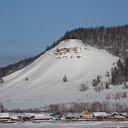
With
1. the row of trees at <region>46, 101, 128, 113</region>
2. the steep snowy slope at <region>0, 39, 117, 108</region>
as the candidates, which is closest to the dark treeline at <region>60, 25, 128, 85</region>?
the steep snowy slope at <region>0, 39, 117, 108</region>

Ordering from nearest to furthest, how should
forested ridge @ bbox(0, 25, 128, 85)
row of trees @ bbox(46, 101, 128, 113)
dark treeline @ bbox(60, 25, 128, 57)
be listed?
row of trees @ bbox(46, 101, 128, 113) → forested ridge @ bbox(0, 25, 128, 85) → dark treeline @ bbox(60, 25, 128, 57)

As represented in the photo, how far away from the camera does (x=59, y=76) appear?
589 feet

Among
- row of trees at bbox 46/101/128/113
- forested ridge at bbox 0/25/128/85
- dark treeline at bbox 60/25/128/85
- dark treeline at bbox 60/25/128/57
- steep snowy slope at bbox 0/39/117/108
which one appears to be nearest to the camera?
row of trees at bbox 46/101/128/113

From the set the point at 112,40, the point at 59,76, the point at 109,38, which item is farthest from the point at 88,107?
the point at 109,38

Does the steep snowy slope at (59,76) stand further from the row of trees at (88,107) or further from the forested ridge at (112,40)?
the row of trees at (88,107)

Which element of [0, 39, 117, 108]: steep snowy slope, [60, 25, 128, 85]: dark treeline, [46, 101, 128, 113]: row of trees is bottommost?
[46, 101, 128, 113]: row of trees

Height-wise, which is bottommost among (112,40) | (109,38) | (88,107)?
(88,107)

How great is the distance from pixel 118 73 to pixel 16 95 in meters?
31.5

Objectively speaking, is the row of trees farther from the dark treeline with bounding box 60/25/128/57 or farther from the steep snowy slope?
the dark treeline with bounding box 60/25/128/57

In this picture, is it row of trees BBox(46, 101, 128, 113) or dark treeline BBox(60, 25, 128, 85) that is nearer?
row of trees BBox(46, 101, 128, 113)

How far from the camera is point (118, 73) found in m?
164

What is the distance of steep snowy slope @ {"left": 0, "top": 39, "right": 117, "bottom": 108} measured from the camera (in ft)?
512

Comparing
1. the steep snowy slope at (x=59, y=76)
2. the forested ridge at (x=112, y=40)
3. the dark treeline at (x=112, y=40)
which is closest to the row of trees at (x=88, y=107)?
the steep snowy slope at (x=59, y=76)

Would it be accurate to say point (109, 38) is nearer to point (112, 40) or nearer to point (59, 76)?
point (112, 40)
